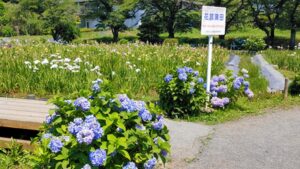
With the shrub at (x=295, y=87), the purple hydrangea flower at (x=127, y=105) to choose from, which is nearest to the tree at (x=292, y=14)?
the shrub at (x=295, y=87)

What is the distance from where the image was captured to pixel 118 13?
2805 cm

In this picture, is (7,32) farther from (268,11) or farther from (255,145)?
(255,145)

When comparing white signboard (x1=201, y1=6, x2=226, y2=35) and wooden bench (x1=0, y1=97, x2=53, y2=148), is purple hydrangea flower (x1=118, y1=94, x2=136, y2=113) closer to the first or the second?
wooden bench (x1=0, y1=97, x2=53, y2=148)

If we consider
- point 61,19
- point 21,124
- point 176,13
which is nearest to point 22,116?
point 21,124

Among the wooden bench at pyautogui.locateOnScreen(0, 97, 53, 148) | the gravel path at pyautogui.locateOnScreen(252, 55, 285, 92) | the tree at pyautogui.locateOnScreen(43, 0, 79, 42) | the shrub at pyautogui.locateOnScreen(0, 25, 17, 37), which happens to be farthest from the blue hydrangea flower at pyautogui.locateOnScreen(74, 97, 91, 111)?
the shrub at pyautogui.locateOnScreen(0, 25, 17, 37)

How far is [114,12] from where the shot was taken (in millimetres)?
28250

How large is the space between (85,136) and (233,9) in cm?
2573

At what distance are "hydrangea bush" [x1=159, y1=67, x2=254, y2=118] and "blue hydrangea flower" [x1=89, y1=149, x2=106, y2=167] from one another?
359cm

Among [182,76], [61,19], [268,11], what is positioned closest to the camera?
[182,76]

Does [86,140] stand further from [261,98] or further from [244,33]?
[244,33]

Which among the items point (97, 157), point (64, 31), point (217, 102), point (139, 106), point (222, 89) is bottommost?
point (217, 102)

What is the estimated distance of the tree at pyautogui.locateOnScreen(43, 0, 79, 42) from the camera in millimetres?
27172

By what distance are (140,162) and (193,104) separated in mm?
3360

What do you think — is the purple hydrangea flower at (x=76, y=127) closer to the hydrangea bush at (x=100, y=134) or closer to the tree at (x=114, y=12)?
the hydrangea bush at (x=100, y=134)
